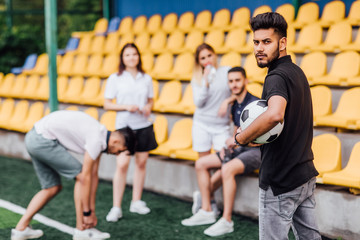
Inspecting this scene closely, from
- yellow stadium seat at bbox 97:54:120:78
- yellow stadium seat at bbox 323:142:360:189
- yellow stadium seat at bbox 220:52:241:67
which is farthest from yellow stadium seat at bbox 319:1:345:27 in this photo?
yellow stadium seat at bbox 323:142:360:189

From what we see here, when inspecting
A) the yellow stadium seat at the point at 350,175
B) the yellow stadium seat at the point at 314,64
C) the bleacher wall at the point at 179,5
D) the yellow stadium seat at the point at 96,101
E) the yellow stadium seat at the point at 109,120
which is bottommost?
the yellow stadium seat at the point at 350,175

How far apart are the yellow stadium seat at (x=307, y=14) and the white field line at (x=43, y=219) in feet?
15.4

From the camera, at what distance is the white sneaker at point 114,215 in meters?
4.66

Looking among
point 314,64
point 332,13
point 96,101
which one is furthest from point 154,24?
A: point 314,64

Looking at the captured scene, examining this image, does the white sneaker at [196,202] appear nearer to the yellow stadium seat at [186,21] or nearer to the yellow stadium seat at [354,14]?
the yellow stadium seat at [354,14]

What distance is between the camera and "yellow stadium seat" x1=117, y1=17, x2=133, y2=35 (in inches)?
397

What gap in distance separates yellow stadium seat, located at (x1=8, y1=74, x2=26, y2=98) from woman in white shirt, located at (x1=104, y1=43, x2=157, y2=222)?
4543 mm

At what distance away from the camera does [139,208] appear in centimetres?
491

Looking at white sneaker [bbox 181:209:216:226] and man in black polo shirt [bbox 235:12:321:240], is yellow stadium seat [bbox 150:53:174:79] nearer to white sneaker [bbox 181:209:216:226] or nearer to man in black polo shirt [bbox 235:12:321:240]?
white sneaker [bbox 181:209:216:226]

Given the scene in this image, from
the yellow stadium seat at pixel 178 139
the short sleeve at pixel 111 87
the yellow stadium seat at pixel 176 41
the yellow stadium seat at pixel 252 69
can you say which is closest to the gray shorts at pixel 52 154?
the short sleeve at pixel 111 87

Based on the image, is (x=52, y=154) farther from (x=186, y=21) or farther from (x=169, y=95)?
(x=186, y=21)

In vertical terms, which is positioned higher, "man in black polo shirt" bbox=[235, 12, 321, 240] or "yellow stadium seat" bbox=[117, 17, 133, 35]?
"yellow stadium seat" bbox=[117, 17, 133, 35]

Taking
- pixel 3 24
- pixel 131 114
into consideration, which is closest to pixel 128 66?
pixel 131 114

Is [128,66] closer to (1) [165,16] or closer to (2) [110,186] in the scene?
(2) [110,186]
